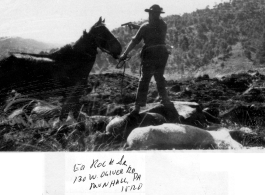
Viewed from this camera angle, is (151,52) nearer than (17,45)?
Yes

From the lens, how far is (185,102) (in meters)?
6.44

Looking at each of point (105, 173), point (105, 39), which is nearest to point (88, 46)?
point (105, 39)

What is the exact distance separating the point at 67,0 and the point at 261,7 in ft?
11.1

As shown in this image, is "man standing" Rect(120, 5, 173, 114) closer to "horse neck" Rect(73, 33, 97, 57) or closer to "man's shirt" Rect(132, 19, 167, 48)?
"man's shirt" Rect(132, 19, 167, 48)

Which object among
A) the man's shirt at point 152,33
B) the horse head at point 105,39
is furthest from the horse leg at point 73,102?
the man's shirt at point 152,33

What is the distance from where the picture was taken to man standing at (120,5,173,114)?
5742 millimetres

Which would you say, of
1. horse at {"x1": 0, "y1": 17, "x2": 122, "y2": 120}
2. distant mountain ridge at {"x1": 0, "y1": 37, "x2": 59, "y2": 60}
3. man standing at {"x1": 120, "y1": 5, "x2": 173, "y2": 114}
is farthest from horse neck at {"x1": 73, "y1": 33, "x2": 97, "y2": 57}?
distant mountain ridge at {"x1": 0, "y1": 37, "x2": 59, "y2": 60}

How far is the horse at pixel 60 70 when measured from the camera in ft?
19.6

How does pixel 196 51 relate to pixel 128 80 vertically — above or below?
above

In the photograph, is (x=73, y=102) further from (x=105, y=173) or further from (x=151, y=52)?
(x=151, y=52)

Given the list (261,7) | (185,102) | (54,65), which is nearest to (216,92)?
(185,102)

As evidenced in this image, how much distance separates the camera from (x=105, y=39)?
19.3ft

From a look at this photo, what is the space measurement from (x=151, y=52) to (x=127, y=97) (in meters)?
0.95

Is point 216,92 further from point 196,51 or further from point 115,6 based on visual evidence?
point 115,6
